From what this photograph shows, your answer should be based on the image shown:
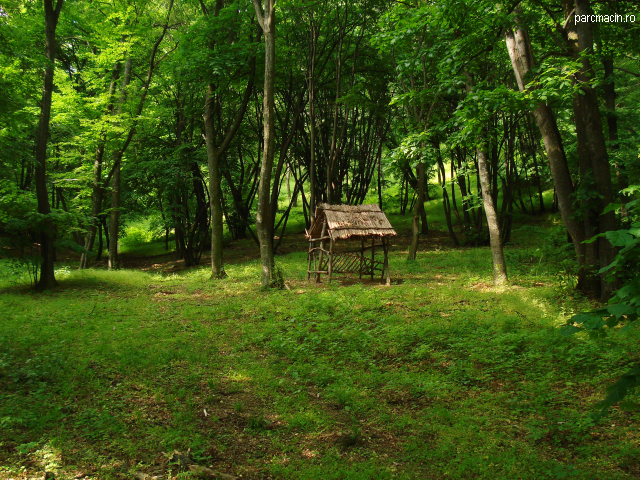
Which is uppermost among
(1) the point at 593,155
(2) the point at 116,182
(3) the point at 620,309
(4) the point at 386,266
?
(2) the point at 116,182

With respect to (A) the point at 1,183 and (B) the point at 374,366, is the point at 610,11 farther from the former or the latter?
(A) the point at 1,183

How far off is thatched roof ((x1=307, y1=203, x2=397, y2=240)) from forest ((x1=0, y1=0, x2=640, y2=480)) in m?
0.07

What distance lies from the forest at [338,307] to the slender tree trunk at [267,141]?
0.22ft

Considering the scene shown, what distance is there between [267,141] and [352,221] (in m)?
3.36

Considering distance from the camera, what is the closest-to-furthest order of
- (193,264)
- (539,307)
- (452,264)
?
(539,307) → (452,264) → (193,264)

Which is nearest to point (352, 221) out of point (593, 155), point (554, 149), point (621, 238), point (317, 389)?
point (554, 149)

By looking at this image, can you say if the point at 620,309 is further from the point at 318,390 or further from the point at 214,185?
the point at 214,185

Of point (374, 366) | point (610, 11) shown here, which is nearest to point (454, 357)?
point (374, 366)

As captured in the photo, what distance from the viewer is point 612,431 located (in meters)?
4.46

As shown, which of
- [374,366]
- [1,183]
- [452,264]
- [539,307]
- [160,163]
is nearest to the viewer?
[374,366]

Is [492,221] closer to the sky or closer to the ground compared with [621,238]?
closer to the sky

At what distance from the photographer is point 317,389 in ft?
19.2

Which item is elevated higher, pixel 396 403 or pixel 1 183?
pixel 1 183

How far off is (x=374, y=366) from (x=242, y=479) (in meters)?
3.13
